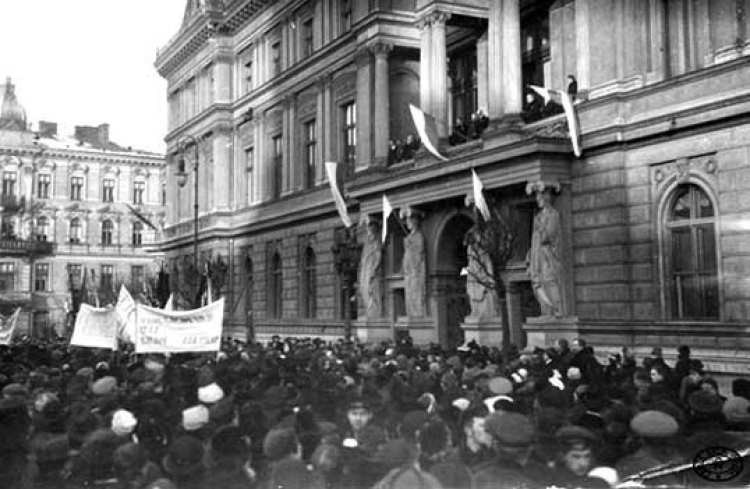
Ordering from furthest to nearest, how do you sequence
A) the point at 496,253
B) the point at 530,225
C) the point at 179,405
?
the point at 530,225 → the point at 496,253 → the point at 179,405

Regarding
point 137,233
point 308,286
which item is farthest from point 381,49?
point 137,233

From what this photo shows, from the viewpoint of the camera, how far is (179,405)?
407 inches

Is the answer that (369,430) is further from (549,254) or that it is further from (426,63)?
(426,63)

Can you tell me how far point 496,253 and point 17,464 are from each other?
56.2ft

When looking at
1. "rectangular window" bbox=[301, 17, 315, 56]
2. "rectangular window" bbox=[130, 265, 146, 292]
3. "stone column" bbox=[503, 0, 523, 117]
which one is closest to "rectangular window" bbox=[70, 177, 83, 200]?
"rectangular window" bbox=[130, 265, 146, 292]

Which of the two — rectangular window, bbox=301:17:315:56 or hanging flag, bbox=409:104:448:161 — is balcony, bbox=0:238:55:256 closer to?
rectangular window, bbox=301:17:315:56

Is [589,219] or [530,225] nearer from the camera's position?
[589,219]

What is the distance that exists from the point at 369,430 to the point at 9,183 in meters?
69.9

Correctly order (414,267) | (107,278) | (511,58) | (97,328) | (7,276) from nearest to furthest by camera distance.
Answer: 1. (97,328)
2. (511,58)
3. (414,267)
4. (7,276)
5. (107,278)

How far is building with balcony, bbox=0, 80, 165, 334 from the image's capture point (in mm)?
69938

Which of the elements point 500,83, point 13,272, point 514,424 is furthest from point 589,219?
point 13,272

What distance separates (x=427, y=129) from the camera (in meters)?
28.6

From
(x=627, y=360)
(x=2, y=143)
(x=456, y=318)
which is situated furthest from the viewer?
(x=2, y=143)

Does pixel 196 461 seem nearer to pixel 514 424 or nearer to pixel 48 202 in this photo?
pixel 514 424
